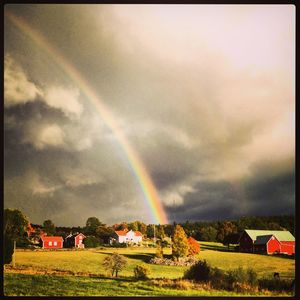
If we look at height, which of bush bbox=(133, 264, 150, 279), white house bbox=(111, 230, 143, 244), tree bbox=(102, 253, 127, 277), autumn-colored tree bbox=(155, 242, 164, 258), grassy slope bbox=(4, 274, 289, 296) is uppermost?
white house bbox=(111, 230, 143, 244)

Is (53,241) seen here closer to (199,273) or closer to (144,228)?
(144,228)

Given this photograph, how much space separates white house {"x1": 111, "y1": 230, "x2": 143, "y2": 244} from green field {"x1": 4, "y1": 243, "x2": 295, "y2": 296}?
0.47ft

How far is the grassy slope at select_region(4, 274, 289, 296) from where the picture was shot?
6.82 metres

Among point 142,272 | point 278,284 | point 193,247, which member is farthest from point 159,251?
point 278,284

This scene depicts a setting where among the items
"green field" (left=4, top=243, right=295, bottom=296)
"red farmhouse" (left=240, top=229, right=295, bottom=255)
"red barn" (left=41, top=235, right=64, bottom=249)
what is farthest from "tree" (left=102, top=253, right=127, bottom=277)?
"red farmhouse" (left=240, top=229, right=295, bottom=255)

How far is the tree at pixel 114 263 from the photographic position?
6.92 m

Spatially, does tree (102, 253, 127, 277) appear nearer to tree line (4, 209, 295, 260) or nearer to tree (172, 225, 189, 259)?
tree line (4, 209, 295, 260)

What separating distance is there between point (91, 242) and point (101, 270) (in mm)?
448

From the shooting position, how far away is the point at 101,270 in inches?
273

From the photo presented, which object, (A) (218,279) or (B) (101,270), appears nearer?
(A) (218,279)

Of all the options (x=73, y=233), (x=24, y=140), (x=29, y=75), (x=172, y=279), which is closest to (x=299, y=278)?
(x=172, y=279)

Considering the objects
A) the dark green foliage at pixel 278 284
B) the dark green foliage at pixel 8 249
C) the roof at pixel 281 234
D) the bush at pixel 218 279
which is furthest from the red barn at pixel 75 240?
Result: the dark green foliage at pixel 278 284

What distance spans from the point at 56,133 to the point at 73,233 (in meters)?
1.55

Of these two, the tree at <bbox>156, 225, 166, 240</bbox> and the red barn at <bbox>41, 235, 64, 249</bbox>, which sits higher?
the tree at <bbox>156, 225, 166, 240</bbox>
